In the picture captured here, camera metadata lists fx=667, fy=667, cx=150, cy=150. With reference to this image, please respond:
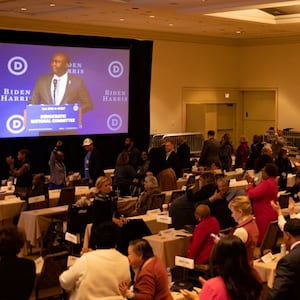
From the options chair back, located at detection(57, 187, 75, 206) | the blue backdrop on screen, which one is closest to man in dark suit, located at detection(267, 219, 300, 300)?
chair back, located at detection(57, 187, 75, 206)

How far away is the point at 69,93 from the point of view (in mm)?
16719

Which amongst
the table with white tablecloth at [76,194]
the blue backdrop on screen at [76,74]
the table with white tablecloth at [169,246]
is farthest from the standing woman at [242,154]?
the table with white tablecloth at [169,246]

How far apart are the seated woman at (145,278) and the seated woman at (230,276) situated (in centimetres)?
106

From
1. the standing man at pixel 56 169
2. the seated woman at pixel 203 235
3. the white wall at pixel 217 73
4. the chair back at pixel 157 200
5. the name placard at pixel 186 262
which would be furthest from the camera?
the white wall at pixel 217 73

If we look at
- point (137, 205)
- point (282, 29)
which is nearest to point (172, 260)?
point (137, 205)

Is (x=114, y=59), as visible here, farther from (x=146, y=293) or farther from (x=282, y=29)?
(x=146, y=293)

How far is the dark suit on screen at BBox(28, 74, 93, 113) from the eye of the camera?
53.1ft

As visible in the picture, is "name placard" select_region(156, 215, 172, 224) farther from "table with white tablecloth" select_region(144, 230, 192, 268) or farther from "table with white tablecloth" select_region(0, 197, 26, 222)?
"table with white tablecloth" select_region(0, 197, 26, 222)

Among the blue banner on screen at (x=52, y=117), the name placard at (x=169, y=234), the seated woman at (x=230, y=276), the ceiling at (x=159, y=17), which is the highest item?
the ceiling at (x=159, y=17)

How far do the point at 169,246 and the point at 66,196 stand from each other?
3.52 m

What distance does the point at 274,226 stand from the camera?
8156mm

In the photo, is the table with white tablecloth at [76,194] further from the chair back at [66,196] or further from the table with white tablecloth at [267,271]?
the table with white tablecloth at [267,271]

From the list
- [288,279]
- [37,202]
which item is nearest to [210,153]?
[37,202]

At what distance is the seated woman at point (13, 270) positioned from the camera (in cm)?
423
